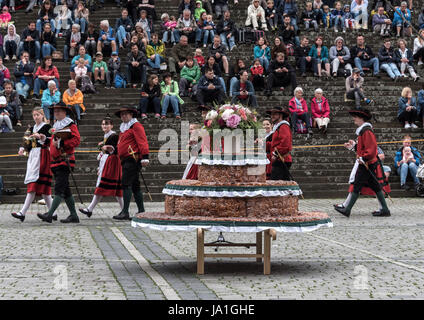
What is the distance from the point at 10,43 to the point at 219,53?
23.5ft

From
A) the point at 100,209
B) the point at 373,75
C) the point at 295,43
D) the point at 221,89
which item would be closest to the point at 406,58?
the point at 373,75

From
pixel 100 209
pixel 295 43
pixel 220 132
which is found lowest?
pixel 100 209

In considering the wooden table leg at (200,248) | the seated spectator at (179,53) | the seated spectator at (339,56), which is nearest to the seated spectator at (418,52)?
the seated spectator at (339,56)

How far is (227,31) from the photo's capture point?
30922 millimetres

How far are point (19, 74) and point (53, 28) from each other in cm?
443

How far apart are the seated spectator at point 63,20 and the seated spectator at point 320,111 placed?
399 inches

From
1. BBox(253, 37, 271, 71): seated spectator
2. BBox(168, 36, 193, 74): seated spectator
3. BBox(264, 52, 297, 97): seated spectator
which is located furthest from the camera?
BBox(253, 37, 271, 71): seated spectator

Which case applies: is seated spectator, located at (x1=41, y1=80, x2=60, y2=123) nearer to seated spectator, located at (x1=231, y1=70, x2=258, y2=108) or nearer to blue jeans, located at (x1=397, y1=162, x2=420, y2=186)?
seated spectator, located at (x1=231, y1=70, x2=258, y2=108)

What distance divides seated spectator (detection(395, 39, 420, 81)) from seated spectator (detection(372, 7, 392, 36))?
7.91 feet

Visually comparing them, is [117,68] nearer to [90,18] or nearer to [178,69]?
[178,69]

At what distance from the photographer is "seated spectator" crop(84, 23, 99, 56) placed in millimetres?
29375

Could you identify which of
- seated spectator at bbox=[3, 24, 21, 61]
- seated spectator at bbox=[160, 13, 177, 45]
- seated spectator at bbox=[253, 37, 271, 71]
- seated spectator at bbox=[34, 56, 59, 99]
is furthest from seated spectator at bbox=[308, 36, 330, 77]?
seated spectator at bbox=[3, 24, 21, 61]

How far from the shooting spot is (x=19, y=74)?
27.3 m

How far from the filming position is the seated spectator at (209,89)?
26.1 m
